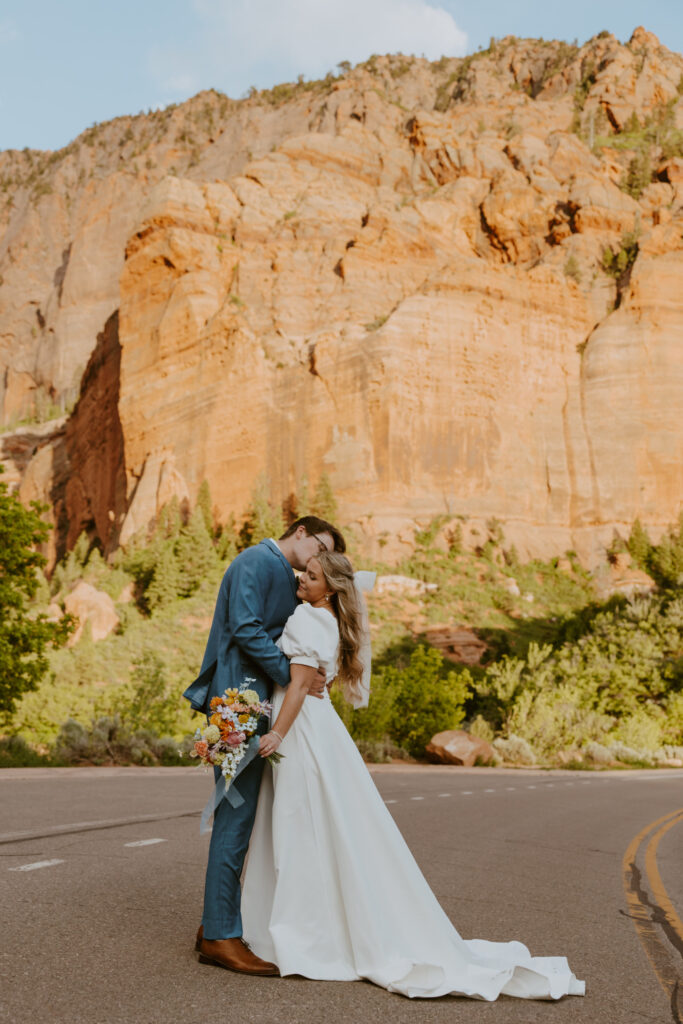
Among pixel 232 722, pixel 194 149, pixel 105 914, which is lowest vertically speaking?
pixel 105 914

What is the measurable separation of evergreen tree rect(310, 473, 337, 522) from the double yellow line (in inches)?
1902

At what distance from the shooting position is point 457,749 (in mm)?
26500

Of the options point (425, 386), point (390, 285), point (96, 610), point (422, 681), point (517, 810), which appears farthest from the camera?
point (390, 285)

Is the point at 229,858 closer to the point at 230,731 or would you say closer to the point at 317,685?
the point at 230,731

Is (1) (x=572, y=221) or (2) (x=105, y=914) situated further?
(1) (x=572, y=221)

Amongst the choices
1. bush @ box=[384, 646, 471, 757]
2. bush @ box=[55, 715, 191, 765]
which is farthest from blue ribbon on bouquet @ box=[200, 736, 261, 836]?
bush @ box=[384, 646, 471, 757]

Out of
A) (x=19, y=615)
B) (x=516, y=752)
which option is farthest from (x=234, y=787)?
(x=516, y=752)

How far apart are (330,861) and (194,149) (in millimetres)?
132950

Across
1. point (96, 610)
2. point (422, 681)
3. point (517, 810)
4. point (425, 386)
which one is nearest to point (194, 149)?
point (425, 386)

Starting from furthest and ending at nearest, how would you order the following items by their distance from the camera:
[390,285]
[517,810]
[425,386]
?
[390,285] < [425,386] < [517,810]

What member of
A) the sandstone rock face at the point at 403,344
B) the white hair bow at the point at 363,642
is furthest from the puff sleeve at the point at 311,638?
the sandstone rock face at the point at 403,344

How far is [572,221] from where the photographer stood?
7600cm

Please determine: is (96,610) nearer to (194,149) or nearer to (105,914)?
(105,914)

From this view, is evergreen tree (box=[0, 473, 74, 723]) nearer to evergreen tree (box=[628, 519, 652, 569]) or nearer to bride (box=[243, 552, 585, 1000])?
bride (box=[243, 552, 585, 1000])
